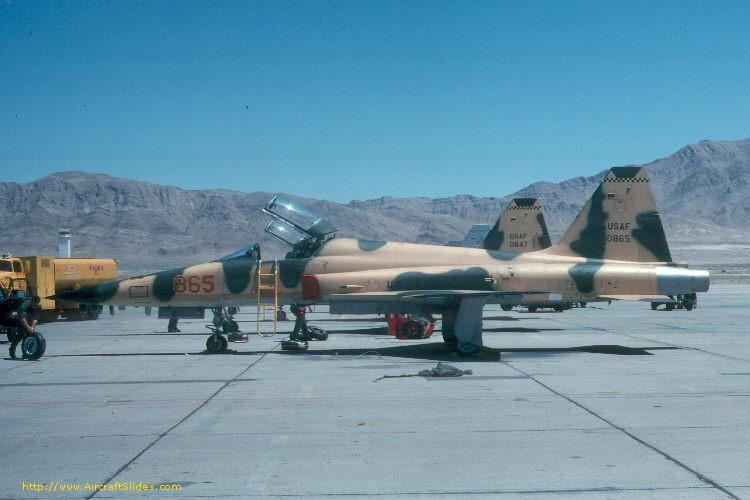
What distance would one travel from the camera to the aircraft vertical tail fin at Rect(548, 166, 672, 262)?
1834 cm

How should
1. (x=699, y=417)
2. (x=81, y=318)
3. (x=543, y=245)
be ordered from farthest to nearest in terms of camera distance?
(x=81, y=318), (x=543, y=245), (x=699, y=417)

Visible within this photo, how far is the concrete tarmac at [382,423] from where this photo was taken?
7273 millimetres

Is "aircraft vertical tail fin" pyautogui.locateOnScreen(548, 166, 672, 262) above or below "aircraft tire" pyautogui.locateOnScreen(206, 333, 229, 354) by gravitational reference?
above

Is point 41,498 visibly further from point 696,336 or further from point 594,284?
point 696,336

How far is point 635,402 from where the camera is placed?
431 inches

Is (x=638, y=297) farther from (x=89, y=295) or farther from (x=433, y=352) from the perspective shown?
(x=89, y=295)

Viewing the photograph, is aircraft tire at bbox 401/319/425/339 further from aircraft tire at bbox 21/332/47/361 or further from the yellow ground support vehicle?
the yellow ground support vehicle

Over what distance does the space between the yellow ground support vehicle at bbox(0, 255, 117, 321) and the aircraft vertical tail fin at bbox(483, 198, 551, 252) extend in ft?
47.0

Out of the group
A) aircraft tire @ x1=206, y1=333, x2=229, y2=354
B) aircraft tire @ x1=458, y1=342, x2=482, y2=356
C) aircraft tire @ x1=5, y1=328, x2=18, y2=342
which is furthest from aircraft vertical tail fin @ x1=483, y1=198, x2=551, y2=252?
aircraft tire @ x1=5, y1=328, x2=18, y2=342

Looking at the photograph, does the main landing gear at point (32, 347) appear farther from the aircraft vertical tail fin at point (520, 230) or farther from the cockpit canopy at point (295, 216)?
the aircraft vertical tail fin at point (520, 230)

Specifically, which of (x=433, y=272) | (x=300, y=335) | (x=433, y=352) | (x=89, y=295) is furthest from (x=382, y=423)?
(x=89, y=295)

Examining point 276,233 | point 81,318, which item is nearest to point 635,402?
point 276,233

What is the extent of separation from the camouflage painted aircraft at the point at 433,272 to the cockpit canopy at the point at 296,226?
0.9 inches

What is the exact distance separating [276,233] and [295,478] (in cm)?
1177
